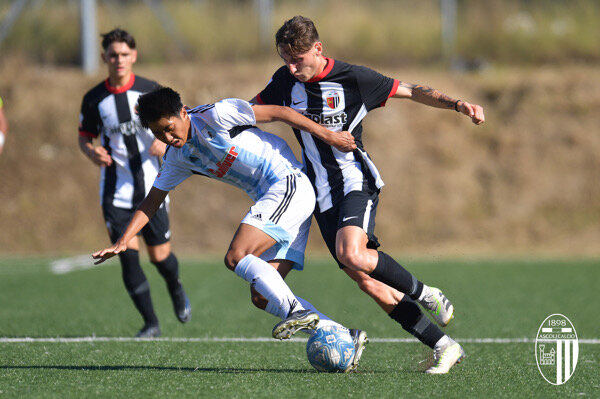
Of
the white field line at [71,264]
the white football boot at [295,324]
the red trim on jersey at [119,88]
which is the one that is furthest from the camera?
the white field line at [71,264]

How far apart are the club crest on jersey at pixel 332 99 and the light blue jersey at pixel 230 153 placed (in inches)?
15.0

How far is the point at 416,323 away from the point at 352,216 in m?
0.72

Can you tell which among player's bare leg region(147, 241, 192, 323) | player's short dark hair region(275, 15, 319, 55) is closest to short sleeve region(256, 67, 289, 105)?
player's short dark hair region(275, 15, 319, 55)

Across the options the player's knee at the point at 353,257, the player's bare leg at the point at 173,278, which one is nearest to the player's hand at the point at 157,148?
the player's bare leg at the point at 173,278

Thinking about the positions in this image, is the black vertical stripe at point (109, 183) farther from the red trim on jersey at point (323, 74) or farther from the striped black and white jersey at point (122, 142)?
the red trim on jersey at point (323, 74)

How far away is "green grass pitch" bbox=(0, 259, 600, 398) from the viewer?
3.82m

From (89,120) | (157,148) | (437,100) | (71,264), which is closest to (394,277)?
(437,100)

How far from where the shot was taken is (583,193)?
15.1m

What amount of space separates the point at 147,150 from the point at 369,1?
1411 centimetres

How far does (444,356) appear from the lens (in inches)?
169

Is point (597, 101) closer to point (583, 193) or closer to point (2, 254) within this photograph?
point (583, 193)

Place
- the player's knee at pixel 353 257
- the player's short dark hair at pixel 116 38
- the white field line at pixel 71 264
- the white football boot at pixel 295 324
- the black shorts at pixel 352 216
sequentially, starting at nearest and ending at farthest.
→ the white football boot at pixel 295 324
the player's knee at pixel 353 257
the black shorts at pixel 352 216
the player's short dark hair at pixel 116 38
the white field line at pixel 71 264

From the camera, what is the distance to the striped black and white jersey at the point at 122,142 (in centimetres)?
589

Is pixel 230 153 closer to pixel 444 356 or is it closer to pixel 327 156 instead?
pixel 327 156
